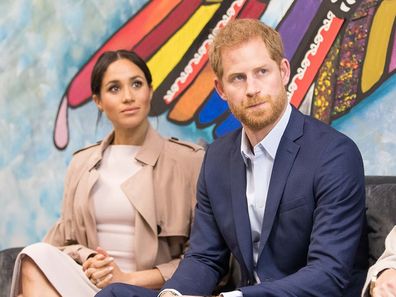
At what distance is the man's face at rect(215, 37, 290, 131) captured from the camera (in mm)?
2262

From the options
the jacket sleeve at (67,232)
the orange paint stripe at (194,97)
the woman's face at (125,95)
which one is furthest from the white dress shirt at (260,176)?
the orange paint stripe at (194,97)

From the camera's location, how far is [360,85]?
284 centimetres

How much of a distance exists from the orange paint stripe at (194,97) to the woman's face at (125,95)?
1.09 ft

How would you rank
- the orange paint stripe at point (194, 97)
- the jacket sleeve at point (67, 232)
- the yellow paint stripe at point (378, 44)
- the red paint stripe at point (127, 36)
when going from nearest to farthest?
the yellow paint stripe at point (378, 44), the jacket sleeve at point (67, 232), the orange paint stripe at point (194, 97), the red paint stripe at point (127, 36)

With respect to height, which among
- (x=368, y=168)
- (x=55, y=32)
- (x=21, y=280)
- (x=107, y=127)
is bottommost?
(x=21, y=280)

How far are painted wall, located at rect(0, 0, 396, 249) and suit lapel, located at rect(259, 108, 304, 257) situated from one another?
2.06 feet

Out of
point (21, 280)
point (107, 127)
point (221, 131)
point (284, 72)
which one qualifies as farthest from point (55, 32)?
point (284, 72)

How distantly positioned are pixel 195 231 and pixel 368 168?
743 mm

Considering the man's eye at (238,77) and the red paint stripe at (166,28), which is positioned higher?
the red paint stripe at (166,28)

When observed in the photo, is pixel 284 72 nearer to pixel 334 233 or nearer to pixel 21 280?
pixel 334 233

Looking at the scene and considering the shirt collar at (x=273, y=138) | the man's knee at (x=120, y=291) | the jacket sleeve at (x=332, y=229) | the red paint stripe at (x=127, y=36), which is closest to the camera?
the jacket sleeve at (x=332, y=229)

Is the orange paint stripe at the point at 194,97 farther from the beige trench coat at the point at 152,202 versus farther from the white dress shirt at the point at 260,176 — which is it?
the white dress shirt at the point at 260,176

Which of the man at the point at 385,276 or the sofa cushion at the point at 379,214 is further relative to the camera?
the sofa cushion at the point at 379,214

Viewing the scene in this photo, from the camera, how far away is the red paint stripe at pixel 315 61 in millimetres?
2902
